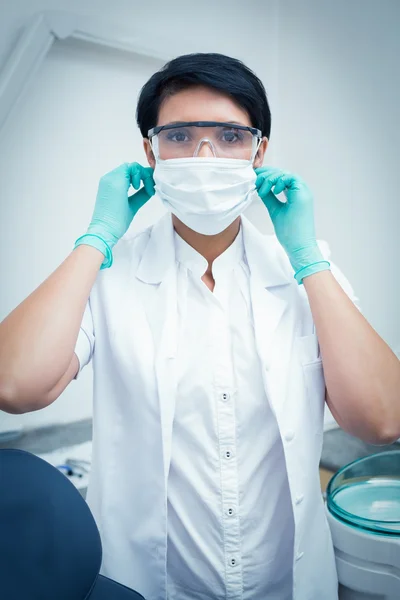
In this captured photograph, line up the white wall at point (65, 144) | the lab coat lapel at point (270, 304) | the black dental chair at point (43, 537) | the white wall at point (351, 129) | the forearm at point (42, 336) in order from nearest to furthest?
the black dental chair at point (43, 537)
the forearm at point (42, 336)
the lab coat lapel at point (270, 304)
the white wall at point (65, 144)
the white wall at point (351, 129)

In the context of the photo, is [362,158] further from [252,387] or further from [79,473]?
[79,473]

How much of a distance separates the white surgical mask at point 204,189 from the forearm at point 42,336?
0.26 meters

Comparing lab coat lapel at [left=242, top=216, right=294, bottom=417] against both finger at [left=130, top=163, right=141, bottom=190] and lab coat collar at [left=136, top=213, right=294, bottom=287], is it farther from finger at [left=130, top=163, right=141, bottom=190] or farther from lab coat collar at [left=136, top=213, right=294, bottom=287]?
finger at [left=130, top=163, right=141, bottom=190]

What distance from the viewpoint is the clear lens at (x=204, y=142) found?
107 cm

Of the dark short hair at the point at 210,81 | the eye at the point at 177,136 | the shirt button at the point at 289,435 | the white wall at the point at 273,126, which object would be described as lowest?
the shirt button at the point at 289,435

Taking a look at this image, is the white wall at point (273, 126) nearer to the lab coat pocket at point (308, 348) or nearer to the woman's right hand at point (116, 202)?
the woman's right hand at point (116, 202)

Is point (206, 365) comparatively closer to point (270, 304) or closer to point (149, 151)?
point (270, 304)

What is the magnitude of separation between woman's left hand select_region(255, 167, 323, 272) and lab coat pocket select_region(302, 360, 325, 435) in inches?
8.3

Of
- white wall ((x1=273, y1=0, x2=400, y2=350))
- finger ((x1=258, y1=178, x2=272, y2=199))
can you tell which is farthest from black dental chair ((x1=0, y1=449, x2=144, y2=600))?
white wall ((x1=273, y1=0, x2=400, y2=350))

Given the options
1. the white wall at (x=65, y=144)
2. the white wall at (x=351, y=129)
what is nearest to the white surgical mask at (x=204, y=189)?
the white wall at (x=65, y=144)

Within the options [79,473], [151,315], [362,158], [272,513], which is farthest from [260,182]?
[362,158]

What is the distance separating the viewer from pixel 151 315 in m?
1.07

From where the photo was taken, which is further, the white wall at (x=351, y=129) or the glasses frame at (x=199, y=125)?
the white wall at (x=351, y=129)

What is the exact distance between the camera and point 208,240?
3.76 ft
